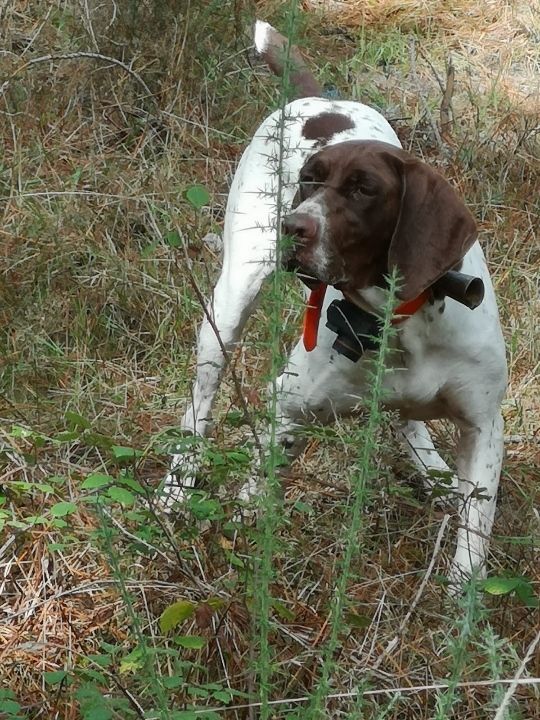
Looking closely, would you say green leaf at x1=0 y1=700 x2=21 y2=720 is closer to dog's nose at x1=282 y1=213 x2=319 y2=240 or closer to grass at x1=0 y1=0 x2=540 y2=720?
grass at x1=0 y1=0 x2=540 y2=720

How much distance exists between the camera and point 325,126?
4246 mm

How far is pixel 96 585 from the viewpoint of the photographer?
10.8 ft

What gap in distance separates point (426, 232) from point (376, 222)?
0.13 m

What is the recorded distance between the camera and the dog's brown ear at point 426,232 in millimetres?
3357

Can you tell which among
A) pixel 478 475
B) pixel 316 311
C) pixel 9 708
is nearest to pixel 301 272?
pixel 316 311

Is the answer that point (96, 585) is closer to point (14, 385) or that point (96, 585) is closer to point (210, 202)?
point (14, 385)

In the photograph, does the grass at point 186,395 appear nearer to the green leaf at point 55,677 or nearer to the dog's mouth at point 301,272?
the green leaf at point 55,677

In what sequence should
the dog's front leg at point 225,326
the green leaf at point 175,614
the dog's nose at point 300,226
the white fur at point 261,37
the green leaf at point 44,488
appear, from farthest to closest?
the white fur at point 261,37
the dog's front leg at point 225,326
the green leaf at point 44,488
the dog's nose at point 300,226
the green leaf at point 175,614

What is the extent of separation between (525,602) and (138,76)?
347 centimetres

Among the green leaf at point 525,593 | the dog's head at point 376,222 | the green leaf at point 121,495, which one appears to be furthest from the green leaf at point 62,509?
the green leaf at point 525,593

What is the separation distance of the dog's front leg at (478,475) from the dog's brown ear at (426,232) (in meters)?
0.50

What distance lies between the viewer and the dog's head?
10.9 feet

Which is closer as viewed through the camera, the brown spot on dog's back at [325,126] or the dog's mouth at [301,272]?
the dog's mouth at [301,272]

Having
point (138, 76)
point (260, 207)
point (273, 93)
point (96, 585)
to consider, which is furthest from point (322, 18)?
point (96, 585)
